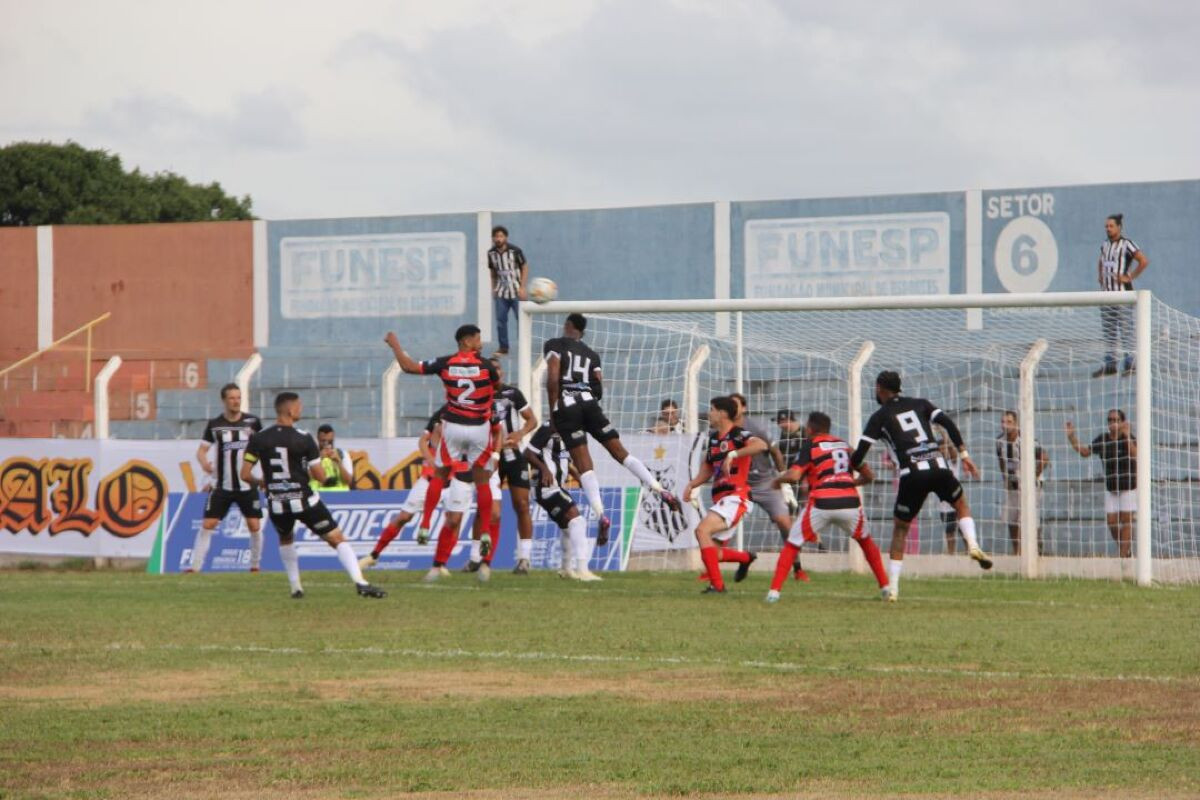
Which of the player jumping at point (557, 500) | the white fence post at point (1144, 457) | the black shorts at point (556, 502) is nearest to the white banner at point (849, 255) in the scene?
the white fence post at point (1144, 457)

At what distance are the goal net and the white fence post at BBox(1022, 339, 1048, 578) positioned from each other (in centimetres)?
2

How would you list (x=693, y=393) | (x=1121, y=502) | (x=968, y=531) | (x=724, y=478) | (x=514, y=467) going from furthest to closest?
(x=693, y=393) → (x=1121, y=502) → (x=514, y=467) → (x=724, y=478) → (x=968, y=531)

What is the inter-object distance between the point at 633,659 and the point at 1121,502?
10.1m

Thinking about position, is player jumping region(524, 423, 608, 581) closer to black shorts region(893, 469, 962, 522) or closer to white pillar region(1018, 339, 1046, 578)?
black shorts region(893, 469, 962, 522)

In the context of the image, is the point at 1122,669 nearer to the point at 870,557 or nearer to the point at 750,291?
the point at 870,557

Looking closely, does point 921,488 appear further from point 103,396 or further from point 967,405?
point 103,396

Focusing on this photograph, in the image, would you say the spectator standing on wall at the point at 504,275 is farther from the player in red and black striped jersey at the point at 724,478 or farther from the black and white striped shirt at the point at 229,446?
the player in red and black striped jersey at the point at 724,478

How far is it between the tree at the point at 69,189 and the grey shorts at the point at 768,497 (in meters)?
47.6

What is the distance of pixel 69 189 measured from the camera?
6362 centimetres

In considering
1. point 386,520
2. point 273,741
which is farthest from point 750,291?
point 273,741

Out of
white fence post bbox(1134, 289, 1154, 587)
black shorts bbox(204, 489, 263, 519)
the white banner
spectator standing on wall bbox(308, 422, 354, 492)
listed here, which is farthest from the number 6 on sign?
black shorts bbox(204, 489, 263, 519)

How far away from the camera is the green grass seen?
24.3 feet

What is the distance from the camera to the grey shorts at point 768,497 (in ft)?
63.9

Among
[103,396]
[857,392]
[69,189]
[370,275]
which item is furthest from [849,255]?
[69,189]
